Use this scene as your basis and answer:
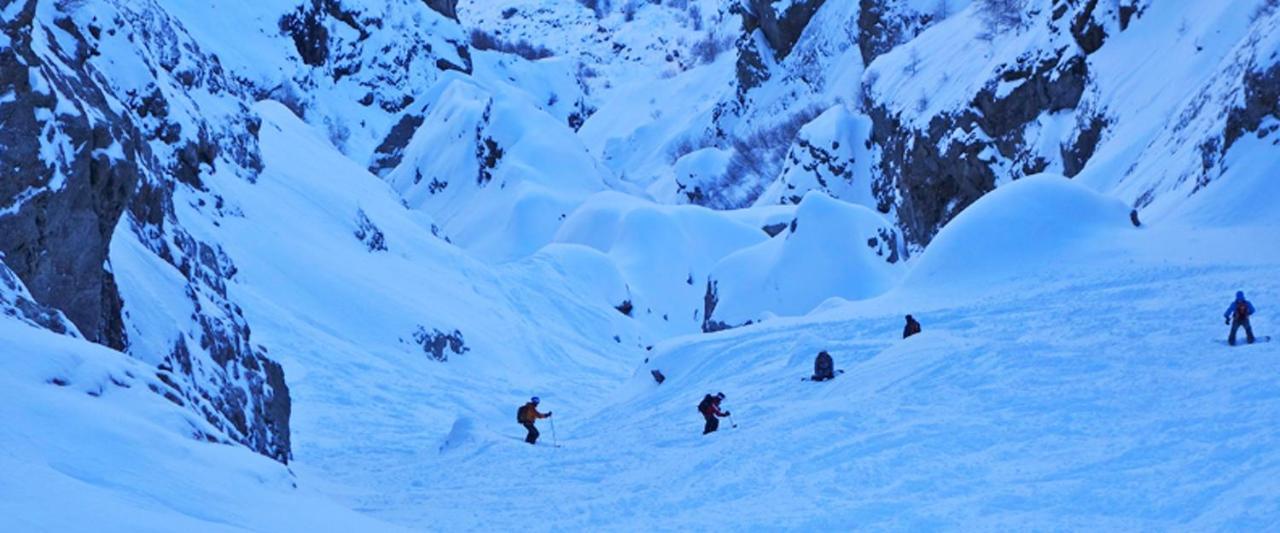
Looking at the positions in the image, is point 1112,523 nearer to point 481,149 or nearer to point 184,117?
point 184,117

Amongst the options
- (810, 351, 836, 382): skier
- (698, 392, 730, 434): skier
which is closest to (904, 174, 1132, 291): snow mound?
(810, 351, 836, 382): skier

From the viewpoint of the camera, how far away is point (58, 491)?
28.7 ft

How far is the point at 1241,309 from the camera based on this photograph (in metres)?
19.3

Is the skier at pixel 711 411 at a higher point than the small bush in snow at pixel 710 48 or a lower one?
lower

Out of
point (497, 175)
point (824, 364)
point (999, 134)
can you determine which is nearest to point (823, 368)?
point (824, 364)

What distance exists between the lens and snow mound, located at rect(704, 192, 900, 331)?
4200 centimetres

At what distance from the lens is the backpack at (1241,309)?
19312mm

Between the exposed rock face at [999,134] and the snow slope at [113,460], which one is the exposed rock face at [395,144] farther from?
the snow slope at [113,460]

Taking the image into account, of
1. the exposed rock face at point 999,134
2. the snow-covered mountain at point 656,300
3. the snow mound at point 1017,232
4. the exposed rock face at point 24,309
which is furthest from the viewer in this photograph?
→ the exposed rock face at point 999,134

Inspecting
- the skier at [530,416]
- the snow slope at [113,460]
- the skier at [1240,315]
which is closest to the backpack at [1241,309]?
the skier at [1240,315]

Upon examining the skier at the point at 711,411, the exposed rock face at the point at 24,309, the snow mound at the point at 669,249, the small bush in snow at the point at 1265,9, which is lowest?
the exposed rock face at the point at 24,309

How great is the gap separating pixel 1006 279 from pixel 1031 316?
14.4 feet

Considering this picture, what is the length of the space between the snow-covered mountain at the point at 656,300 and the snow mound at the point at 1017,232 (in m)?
0.09

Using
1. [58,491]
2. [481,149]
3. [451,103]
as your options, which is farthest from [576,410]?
[451,103]
